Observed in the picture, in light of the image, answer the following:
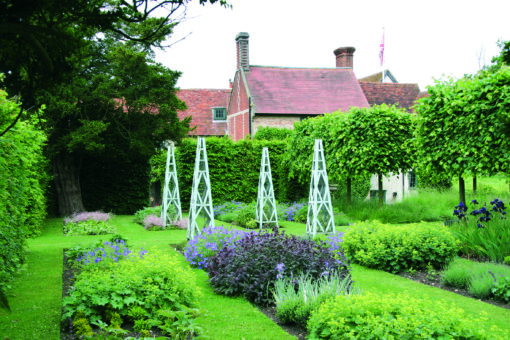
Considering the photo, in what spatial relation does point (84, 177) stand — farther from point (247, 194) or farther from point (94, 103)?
point (247, 194)

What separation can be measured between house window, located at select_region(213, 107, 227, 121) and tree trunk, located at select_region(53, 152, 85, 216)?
58.7ft

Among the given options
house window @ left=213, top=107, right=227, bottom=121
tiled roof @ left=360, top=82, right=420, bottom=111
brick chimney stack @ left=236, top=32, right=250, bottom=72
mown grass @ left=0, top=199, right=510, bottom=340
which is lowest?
mown grass @ left=0, top=199, right=510, bottom=340

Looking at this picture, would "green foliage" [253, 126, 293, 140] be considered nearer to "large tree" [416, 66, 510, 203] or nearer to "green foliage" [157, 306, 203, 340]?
"large tree" [416, 66, 510, 203]

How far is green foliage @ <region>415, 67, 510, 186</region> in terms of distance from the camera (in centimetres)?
938

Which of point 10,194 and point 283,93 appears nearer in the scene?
point 10,194

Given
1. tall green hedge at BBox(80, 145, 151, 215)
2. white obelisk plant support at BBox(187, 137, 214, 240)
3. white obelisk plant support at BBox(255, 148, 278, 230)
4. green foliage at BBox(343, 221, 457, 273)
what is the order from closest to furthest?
green foliage at BBox(343, 221, 457, 273), white obelisk plant support at BBox(187, 137, 214, 240), white obelisk plant support at BBox(255, 148, 278, 230), tall green hedge at BBox(80, 145, 151, 215)

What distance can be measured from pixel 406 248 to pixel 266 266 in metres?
2.77

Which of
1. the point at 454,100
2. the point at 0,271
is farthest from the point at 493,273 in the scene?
the point at 0,271

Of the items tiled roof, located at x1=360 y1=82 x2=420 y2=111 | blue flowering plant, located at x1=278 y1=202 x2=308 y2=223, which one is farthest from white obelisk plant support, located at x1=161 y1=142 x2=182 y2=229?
tiled roof, located at x1=360 y1=82 x2=420 y2=111

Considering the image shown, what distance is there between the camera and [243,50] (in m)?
28.2

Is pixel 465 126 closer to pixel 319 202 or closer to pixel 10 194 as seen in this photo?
pixel 319 202

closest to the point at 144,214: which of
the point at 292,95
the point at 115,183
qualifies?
the point at 115,183

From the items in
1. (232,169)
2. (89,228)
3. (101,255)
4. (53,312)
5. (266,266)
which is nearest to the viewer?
(53,312)

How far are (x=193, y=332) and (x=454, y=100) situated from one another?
330 inches
